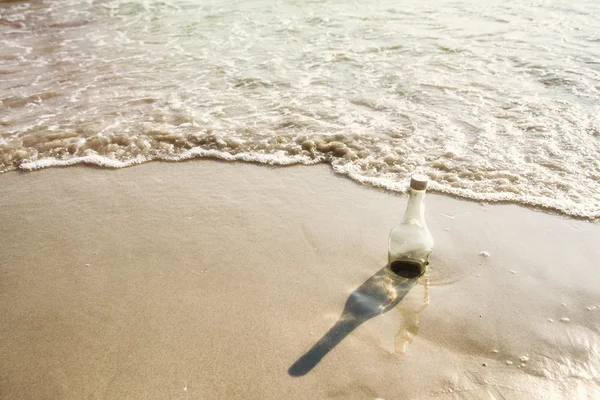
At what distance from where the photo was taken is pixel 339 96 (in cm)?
446

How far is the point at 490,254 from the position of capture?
2.36m

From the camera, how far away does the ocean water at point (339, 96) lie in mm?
3314

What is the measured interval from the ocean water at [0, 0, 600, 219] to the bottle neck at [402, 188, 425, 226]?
1008 mm

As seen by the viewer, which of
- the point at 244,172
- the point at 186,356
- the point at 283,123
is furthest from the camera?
the point at 283,123

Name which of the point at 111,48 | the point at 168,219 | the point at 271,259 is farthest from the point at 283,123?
the point at 111,48

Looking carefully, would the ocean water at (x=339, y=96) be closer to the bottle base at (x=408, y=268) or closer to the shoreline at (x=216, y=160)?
the shoreline at (x=216, y=160)

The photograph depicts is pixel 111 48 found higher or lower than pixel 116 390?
lower

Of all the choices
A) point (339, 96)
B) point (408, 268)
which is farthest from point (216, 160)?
point (408, 268)

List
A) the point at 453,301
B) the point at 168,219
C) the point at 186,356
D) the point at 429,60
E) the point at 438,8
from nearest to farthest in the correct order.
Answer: the point at 186,356
the point at 453,301
the point at 168,219
the point at 429,60
the point at 438,8

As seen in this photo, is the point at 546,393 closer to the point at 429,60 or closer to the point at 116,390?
the point at 116,390

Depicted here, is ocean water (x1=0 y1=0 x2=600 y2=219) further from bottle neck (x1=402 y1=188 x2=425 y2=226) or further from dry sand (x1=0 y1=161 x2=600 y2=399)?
bottle neck (x1=402 y1=188 x2=425 y2=226)

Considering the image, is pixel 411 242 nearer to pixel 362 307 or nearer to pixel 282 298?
pixel 362 307

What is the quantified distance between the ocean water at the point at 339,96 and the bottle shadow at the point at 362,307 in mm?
1020

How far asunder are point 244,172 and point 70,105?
2220 mm
